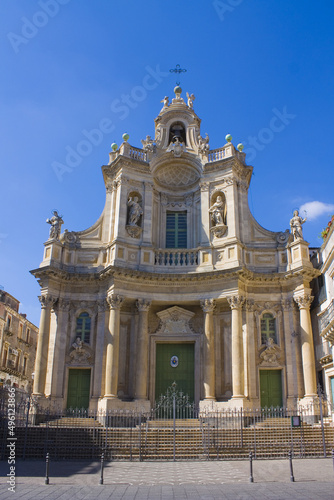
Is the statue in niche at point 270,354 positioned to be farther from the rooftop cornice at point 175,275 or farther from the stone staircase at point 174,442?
the stone staircase at point 174,442

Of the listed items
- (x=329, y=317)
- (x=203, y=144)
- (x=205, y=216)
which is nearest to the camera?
(x=329, y=317)

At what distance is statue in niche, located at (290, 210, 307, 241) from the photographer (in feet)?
78.9

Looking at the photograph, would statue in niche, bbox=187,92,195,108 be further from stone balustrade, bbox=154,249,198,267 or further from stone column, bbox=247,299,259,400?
stone column, bbox=247,299,259,400

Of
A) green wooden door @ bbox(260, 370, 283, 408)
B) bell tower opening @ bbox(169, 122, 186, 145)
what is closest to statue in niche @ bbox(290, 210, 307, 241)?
green wooden door @ bbox(260, 370, 283, 408)

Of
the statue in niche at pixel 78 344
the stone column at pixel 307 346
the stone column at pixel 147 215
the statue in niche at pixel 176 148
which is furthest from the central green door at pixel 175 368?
the statue in niche at pixel 176 148

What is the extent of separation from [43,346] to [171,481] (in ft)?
41.0

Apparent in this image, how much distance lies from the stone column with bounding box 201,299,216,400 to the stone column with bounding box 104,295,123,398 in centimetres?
432

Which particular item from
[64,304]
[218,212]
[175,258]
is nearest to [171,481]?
[64,304]

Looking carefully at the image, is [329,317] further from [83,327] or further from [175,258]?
[83,327]

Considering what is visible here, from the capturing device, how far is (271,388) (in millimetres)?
22531

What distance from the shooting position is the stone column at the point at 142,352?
2198 centimetres

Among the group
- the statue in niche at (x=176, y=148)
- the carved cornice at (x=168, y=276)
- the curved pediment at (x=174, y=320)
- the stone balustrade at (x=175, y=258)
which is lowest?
the curved pediment at (x=174, y=320)

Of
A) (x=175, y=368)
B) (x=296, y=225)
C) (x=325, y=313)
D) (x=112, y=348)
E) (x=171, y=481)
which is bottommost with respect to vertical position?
(x=171, y=481)

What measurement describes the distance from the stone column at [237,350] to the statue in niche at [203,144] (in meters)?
9.55
